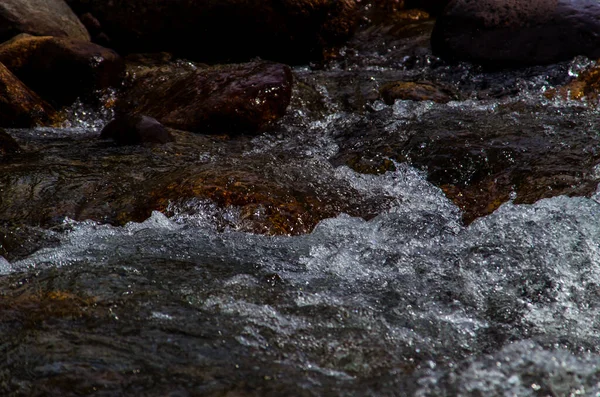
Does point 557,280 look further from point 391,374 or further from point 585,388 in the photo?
point 391,374

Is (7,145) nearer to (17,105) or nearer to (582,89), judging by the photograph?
(17,105)

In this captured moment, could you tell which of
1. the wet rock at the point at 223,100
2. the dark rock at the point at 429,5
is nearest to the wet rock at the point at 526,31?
the wet rock at the point at 223,100

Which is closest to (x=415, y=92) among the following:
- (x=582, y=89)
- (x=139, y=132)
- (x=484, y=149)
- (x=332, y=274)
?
(x=582, y=89)

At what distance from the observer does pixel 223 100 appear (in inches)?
231

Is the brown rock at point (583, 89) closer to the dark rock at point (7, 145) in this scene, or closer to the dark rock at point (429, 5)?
the dark rock at point (429, 5)

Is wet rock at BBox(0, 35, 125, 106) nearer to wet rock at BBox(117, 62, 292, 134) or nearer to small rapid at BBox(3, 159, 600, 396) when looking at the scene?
wet rock at BBox(117, 62, 292, 134)

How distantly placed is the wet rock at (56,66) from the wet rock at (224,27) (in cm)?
143

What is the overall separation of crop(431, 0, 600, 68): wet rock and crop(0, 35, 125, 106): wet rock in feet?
12.9

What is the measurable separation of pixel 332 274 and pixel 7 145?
124 inches

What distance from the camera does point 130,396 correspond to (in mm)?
2027

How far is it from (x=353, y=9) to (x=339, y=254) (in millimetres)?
5989

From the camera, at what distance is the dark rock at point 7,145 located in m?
4.96

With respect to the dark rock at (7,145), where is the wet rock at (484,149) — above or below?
above

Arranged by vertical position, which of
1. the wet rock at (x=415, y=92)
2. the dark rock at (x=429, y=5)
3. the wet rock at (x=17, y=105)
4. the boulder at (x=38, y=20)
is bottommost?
the wet rock at (x=17, y=105)
